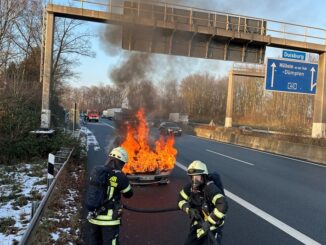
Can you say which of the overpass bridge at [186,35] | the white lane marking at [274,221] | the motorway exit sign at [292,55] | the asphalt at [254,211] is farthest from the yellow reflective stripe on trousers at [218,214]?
the motorway exit sign at [292,55]

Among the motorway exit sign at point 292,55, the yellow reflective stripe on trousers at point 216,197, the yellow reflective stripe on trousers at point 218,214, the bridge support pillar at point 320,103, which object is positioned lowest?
the yellow reflective stripe on trousers at point 218,214

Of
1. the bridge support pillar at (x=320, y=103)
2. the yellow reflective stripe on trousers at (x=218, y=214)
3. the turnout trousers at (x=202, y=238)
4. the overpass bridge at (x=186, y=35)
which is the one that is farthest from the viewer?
the bridge support pillar at (x=320, y=103)

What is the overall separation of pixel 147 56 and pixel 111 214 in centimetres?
1252

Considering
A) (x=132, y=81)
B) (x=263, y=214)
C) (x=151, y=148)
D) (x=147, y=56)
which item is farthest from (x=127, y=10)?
(x=263, y=214)

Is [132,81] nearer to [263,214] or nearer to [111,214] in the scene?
Answer: [263,214]

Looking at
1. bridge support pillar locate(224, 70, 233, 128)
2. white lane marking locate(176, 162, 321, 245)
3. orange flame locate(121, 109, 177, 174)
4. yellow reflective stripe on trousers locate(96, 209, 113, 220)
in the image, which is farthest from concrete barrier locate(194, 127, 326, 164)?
yellow reflective stripe on trousers locate(96, 209, 113, 220)

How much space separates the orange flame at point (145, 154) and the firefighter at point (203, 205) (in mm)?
5267

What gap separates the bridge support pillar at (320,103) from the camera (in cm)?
2445

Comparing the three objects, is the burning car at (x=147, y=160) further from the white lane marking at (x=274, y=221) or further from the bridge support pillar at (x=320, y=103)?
the bridge support pillar at (x=320, y=103)

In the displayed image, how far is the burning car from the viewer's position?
31.3ft

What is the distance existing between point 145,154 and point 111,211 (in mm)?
5555

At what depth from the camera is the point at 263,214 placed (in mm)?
7363

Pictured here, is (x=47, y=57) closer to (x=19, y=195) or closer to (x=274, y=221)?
(x=19, y=195)

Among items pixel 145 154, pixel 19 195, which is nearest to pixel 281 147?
pixel 145 154
